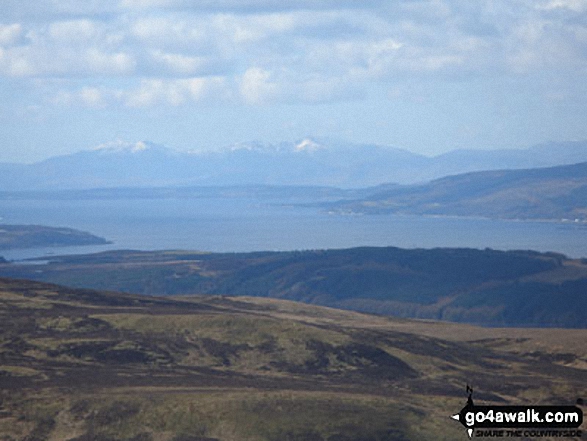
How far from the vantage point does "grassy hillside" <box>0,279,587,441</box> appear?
80000 millimetres

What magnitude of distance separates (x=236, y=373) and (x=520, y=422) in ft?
116

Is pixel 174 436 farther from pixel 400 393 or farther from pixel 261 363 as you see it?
pixel 261 363

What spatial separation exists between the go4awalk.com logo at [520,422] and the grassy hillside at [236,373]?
10.2 ft

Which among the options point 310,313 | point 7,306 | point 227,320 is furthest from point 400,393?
point 310,313

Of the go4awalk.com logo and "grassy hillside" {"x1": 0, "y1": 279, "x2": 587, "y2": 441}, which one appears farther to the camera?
"grassy hillside" {"x1": 0, "y1": 279, "x2": 587, "y2": 441}

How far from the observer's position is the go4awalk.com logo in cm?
7238

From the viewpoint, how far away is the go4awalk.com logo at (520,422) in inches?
2849

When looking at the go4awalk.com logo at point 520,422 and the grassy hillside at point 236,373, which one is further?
the grassy hillside at point 236,373

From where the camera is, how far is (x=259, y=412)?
81812 mm

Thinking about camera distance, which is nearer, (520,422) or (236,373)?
(520,422)

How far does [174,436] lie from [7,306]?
189ft

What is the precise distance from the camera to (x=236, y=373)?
103 metres

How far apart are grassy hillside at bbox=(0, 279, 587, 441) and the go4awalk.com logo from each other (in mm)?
3121

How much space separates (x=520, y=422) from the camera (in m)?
74.4
